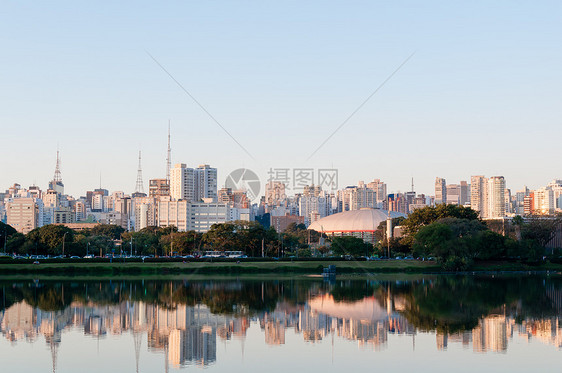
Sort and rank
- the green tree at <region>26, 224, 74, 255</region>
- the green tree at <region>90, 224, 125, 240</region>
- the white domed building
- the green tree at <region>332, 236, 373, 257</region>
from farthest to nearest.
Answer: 1. the white domed building
2. the green tree at <region>90, 224, 125, 240</region>
3. the green tree at <region>332, 236, 373, 257</region>
4. the green tree at <region>26, 224, 74, 255</region>

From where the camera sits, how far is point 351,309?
128 feet

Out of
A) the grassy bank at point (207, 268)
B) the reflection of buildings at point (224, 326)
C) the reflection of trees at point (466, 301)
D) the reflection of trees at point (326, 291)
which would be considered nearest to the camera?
the reflection of buildings at point (224, 326)

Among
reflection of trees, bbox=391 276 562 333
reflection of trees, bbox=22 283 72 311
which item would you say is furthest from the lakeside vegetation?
reflection of trees, bbox=22 283 72 311

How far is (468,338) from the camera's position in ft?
93.1

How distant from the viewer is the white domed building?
16262cm

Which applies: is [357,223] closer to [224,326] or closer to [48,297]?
[48,297]

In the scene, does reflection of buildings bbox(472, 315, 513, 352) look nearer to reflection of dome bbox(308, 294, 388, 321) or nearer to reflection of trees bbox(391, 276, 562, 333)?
reflection of trees bbox(391, 276, 562, 333)

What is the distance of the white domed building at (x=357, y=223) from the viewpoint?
162625 mm

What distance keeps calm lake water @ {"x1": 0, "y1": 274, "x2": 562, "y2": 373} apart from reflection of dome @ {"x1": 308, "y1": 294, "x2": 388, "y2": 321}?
0.20 ft

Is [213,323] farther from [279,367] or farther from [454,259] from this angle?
[454,259]

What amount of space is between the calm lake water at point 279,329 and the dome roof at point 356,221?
11067 centimetres

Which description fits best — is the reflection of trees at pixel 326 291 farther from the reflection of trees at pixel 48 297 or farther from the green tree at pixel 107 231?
the green tree at pixel 107 231

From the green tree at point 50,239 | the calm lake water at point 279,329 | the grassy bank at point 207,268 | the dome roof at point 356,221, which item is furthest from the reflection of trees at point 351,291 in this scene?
the dome roof at point 356,221

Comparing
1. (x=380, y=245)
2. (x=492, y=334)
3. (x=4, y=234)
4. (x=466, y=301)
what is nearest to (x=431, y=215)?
(x=380, y=245)
